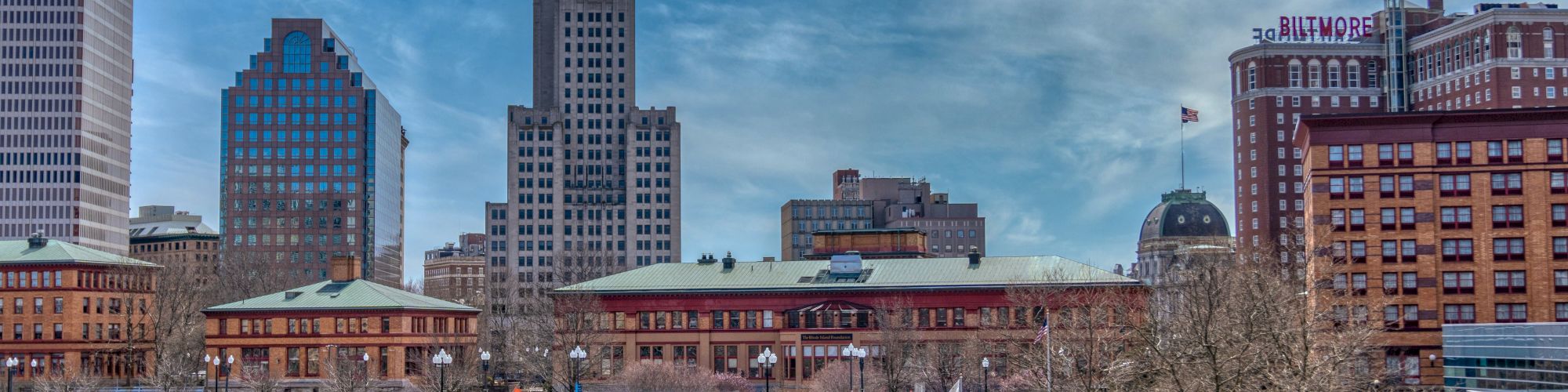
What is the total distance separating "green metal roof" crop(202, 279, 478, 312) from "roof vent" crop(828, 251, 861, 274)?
1265 inches

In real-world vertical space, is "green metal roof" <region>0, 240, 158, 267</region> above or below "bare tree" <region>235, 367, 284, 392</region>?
above

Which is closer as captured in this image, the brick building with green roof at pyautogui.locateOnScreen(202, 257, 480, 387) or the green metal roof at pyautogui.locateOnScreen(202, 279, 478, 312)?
the brick building with green roof at pyautogui.locateOnScreen(202, 257, 480, 387)

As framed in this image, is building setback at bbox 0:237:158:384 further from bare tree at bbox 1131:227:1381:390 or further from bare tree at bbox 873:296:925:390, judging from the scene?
bare tree at bbox 1131:227:1381:390

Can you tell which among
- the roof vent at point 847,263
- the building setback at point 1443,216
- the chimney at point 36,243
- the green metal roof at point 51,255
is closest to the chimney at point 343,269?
the green metal roof at point 51,255

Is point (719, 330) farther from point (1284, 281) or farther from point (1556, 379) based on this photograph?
point (1556, 379)

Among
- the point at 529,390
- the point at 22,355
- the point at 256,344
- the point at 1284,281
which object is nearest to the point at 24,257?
the point at 22,355

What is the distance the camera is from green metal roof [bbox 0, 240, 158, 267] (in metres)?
142

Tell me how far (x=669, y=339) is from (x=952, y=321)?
23.3 meters

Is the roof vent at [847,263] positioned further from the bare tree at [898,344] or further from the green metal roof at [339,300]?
the green metal roof at [339,300]

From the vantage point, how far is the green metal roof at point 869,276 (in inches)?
5074

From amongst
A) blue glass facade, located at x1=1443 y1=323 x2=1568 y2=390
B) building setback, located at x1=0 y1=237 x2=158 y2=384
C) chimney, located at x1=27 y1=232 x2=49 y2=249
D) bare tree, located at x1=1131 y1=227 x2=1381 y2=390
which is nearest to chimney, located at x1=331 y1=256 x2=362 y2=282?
building setback, located at x1=0 y1=237 x2=158 y2=384

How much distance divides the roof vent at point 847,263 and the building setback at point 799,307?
0.06m

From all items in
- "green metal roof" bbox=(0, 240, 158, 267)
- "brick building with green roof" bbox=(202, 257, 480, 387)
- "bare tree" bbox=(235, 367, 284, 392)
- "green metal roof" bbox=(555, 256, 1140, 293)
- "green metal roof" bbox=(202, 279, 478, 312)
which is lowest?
"bare tree" bbox=(235, 367, 284, 392)

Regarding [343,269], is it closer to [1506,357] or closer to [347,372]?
[347,372]
